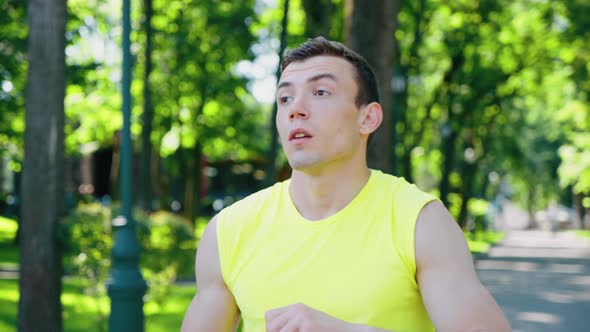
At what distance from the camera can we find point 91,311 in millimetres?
14227

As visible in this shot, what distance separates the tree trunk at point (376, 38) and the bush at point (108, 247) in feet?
10.9

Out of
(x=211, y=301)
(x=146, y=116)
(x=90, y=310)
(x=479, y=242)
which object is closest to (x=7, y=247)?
(x=146, y=116)

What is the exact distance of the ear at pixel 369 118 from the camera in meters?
2.66

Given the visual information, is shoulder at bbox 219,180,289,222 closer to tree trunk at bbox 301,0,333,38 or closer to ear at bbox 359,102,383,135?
ear at bbox 359,102,383,135

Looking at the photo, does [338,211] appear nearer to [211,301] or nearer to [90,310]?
[211,301]

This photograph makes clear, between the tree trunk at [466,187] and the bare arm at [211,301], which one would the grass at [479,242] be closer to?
the tree trunk at [466,187]

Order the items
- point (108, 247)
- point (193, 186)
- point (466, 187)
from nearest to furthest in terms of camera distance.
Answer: point (108, 247) < point (193, 186) < point (466, 187)

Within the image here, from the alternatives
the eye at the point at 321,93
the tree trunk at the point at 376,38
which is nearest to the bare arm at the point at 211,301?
the eye at the point at 321,93

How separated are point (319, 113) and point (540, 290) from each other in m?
18.5

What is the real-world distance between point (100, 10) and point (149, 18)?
26.2 feet

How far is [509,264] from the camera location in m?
29.7

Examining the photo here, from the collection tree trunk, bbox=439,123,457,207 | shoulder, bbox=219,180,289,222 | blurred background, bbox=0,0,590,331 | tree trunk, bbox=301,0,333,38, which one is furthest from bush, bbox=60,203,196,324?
tree trunk, bbox=439,123,457,207

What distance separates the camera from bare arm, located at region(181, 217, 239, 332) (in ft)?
8.43

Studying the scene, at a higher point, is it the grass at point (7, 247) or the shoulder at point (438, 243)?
the shoulder at point (438, 243)
